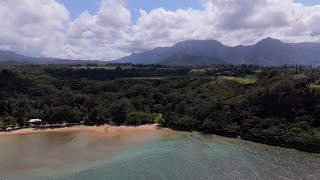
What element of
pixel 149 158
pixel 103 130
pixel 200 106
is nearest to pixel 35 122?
pixel 103 130

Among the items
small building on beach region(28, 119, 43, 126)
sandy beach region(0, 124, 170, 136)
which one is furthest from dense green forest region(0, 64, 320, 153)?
sandy beach region(0, 124, 170, 136)

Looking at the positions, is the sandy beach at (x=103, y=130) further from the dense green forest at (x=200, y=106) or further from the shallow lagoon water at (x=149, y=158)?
the shallow lagoon water at (x=149, y=158)

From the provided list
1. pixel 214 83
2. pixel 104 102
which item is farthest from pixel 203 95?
pixel 104 102

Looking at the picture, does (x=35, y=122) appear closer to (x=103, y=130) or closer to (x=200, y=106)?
(x=103, y=130)

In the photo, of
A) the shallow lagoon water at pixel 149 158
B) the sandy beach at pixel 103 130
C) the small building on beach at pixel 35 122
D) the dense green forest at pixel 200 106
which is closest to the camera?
the shallow lagoon water at pixel 149 158

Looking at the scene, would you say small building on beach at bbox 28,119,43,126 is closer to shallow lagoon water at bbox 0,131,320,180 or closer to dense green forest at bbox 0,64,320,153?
dense green forest at bbox 0,64,320,153

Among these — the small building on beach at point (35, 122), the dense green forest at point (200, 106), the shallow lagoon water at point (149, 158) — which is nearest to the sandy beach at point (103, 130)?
the dense green forest at point (200, 106)

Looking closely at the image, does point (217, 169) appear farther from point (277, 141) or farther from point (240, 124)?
point (240, 124)
